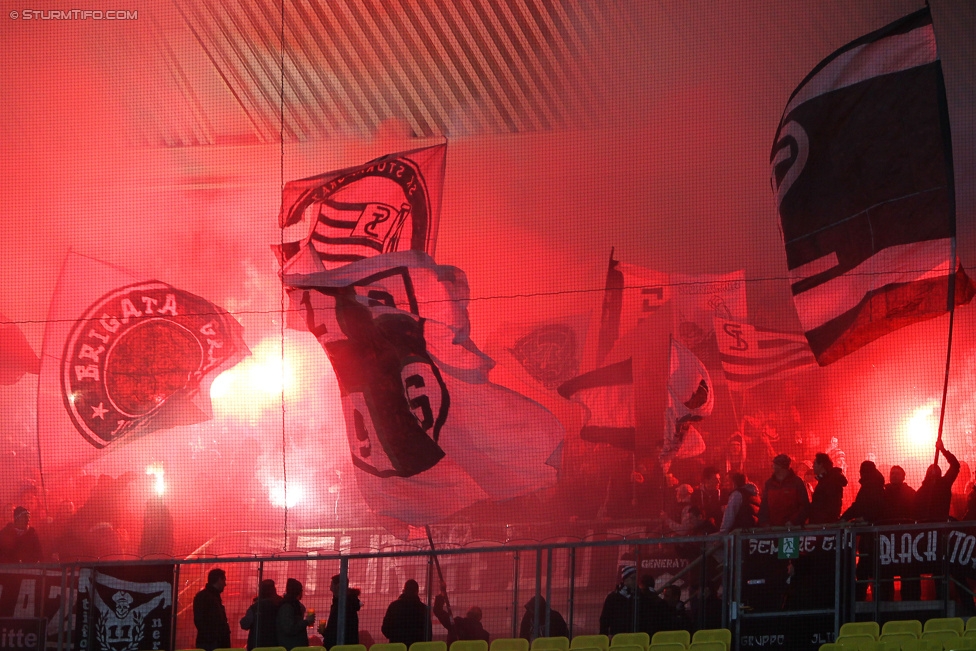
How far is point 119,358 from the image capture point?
10.4 metres

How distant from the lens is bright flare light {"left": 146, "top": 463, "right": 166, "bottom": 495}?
1067 centimetres

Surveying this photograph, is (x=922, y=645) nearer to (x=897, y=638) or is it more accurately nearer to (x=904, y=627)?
(x=897, y=638)

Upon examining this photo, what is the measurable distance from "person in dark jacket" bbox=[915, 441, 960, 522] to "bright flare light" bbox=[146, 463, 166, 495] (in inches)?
274

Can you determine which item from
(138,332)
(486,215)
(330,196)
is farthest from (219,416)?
(486,215)

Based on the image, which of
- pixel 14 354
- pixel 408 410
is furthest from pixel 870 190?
pixel 14 354

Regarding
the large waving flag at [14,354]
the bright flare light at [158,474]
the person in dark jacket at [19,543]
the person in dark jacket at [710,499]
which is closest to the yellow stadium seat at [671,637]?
the person in dark jacket at [710,499]

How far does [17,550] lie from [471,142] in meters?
5.69

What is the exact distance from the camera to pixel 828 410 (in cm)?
1070

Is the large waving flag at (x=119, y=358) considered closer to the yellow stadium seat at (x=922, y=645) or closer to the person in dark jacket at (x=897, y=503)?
the person in dark jacket at (x=897, y=503)

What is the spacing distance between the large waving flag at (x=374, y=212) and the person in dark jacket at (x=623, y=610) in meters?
4.58

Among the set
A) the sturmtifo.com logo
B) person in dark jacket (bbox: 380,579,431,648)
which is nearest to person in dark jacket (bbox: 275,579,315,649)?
person in dark jacket (bbox: 380,579,431,648)

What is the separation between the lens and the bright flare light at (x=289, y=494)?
10805mm

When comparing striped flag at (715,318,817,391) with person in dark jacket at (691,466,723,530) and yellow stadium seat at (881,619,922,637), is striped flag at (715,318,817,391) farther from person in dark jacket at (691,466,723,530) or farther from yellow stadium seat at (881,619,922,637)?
yellow stadium seat at (881,619,922,637)

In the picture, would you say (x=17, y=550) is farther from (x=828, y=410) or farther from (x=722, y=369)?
(x=828, y=410)
